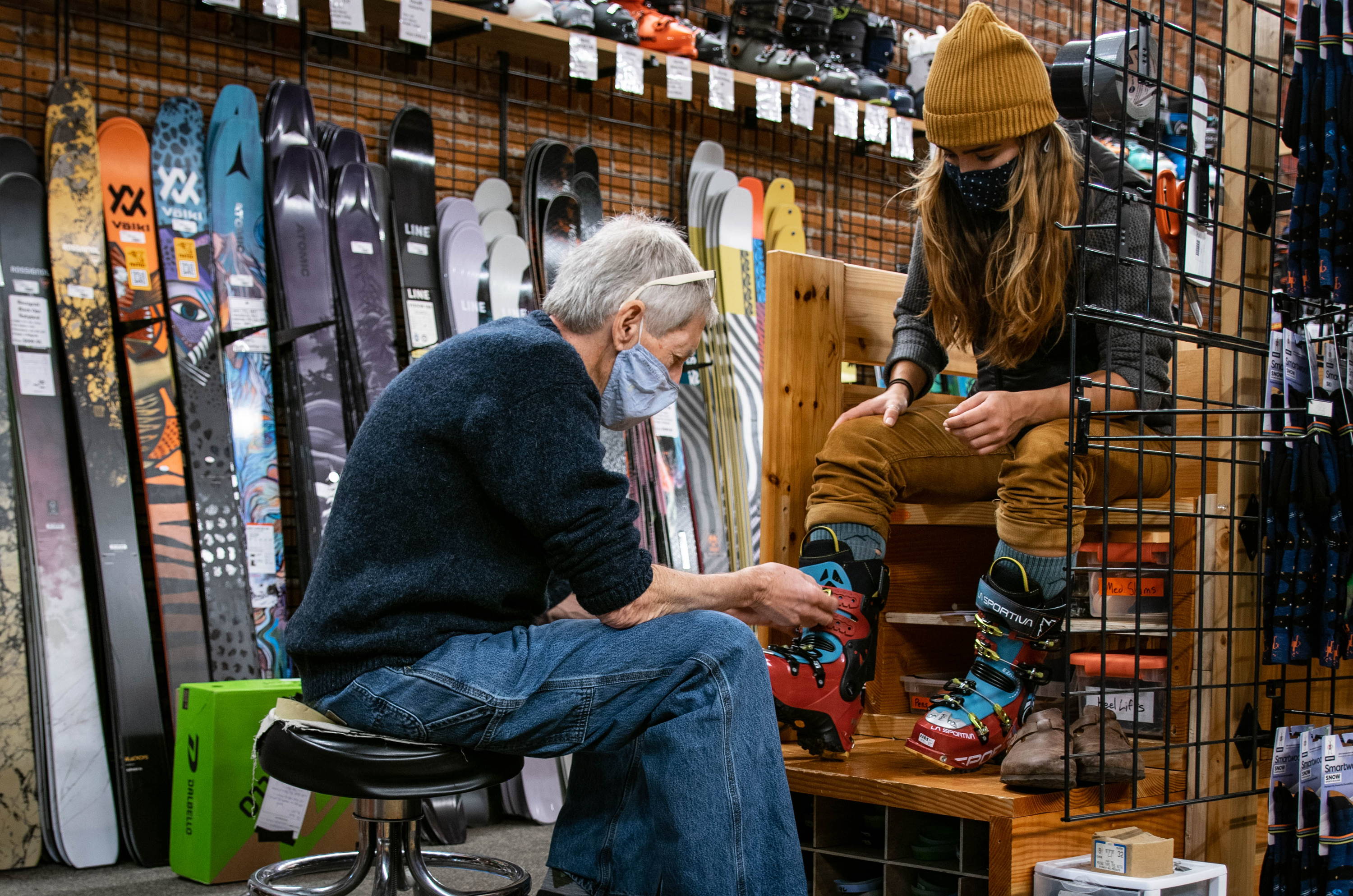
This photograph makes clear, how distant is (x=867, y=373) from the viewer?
4.38 meters

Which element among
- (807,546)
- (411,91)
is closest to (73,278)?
(411,91)

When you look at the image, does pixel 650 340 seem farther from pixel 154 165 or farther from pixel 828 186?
pixel 828 186

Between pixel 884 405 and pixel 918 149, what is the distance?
2.66 meters

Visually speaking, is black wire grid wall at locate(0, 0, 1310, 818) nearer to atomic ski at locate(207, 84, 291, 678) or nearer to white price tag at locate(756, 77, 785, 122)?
atomic ski at locate(207, 84, 291, 678)

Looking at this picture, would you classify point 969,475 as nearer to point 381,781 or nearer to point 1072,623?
point 1072,623

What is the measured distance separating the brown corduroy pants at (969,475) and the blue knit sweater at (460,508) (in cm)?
55

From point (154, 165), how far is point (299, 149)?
33cm

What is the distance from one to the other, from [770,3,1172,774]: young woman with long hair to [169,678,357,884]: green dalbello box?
1168 millimetres

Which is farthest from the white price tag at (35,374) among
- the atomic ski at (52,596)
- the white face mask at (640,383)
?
the white face mask at (640,383)

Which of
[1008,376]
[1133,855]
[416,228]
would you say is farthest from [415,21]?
[1133,855]

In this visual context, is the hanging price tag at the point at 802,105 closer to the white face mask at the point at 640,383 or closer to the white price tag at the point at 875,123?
the white price tag at the point at 875,123

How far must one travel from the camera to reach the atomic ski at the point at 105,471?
2613 mm

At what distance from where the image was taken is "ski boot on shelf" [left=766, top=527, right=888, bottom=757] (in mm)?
1827

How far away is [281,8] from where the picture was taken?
9.12 feet
